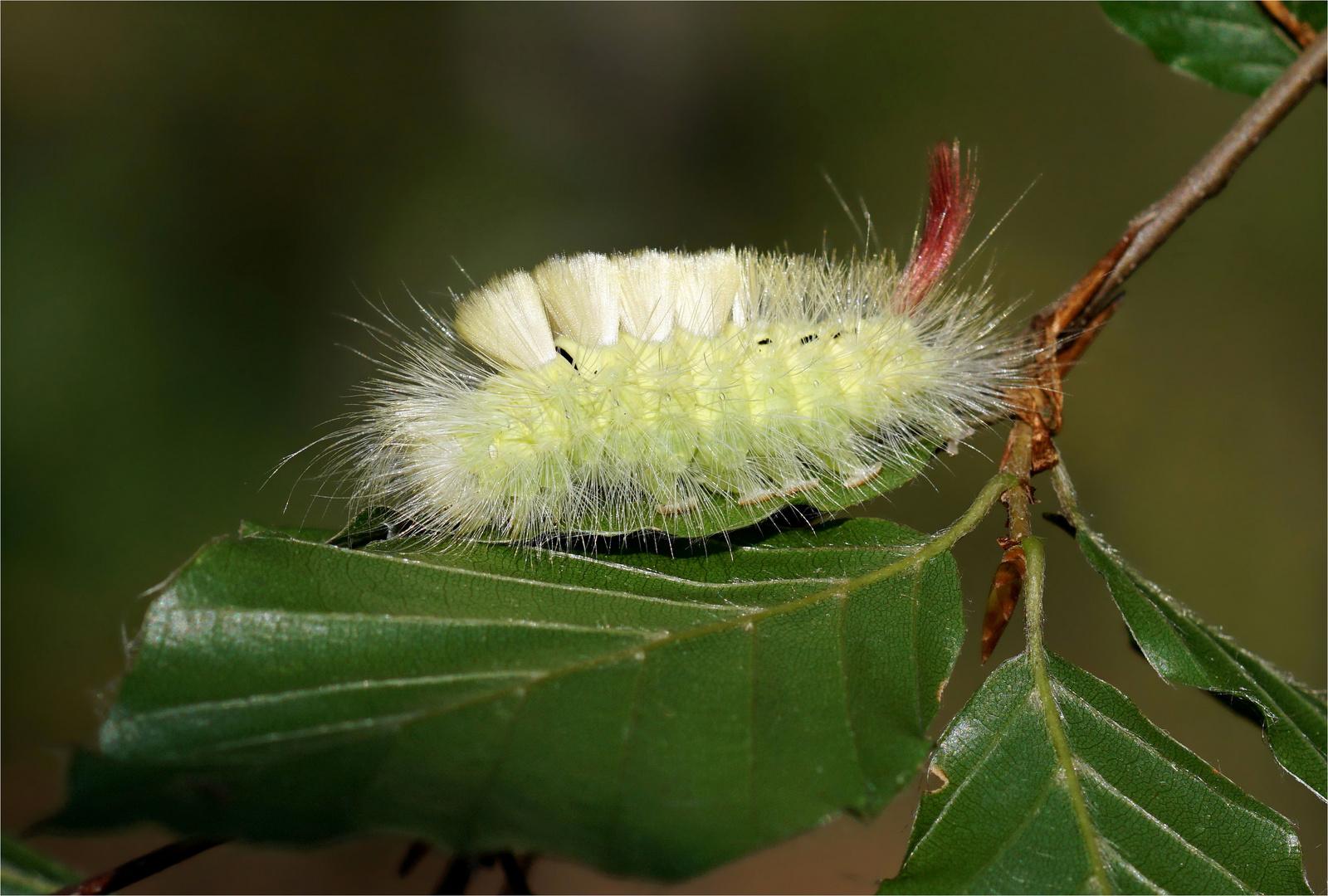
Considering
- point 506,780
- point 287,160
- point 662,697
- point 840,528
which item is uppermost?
point 287,160

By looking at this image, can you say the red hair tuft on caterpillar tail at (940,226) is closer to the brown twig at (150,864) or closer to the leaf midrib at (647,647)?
the leaf midrib at (647,647)

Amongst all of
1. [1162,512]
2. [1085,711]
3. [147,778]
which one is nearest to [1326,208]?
[1162,512]

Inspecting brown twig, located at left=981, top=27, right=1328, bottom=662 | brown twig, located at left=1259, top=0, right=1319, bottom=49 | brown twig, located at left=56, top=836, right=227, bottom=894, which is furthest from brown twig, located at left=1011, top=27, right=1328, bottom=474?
brown twig, located at left=56, top=836, right=227, bottom=894

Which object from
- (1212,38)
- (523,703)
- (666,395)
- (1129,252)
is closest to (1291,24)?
(1212,38)

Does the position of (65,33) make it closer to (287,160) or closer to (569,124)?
(287,160)

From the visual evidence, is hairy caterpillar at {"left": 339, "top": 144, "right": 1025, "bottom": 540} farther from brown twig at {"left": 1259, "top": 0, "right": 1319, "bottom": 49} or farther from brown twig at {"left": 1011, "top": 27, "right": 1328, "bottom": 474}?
brown twig at {"left": 1259, "top": 0, "right": 1319, "bottom": 49}

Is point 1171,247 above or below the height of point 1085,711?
above
